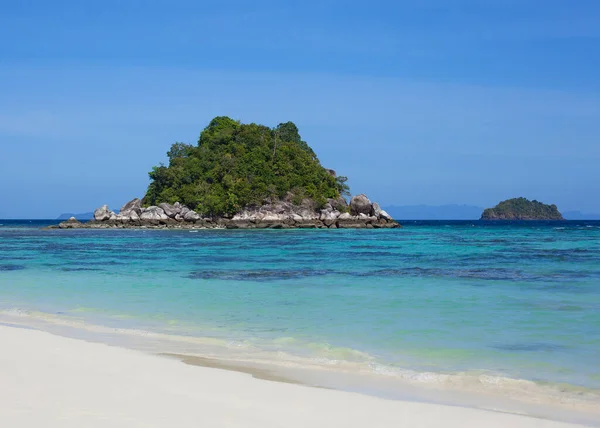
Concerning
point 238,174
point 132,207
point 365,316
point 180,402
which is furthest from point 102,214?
point 180,402

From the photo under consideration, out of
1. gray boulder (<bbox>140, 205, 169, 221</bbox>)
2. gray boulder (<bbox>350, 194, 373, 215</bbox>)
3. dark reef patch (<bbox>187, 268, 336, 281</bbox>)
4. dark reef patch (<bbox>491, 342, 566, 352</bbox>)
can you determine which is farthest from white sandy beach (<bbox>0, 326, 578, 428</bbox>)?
gray boulder (<bbox>350, 194, 373, 215</bbox>)

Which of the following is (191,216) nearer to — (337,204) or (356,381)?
(337,204)

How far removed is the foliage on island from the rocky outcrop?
1.18 meters

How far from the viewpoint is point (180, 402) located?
18.1 feet

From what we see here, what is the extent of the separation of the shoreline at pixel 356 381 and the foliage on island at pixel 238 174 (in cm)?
7080

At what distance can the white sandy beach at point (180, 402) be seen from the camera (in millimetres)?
5020

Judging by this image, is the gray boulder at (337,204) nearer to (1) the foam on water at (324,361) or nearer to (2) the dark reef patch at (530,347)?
(1) the foam on water at (324,361)

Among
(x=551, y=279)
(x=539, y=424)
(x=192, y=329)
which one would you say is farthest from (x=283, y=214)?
(x=539, y=424)

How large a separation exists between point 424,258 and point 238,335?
60.1 ft

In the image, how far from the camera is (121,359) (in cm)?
729

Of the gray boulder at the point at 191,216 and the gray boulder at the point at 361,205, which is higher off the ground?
the gray boulder at the point at 361,205

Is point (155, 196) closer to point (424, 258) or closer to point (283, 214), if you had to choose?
point (283, 214)

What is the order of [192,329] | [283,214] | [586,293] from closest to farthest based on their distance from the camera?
[192,329], [586,293], [283,214]

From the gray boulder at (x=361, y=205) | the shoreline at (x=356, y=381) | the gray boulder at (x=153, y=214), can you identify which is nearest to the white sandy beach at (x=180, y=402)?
the shoreline at (x=356, y=381)
